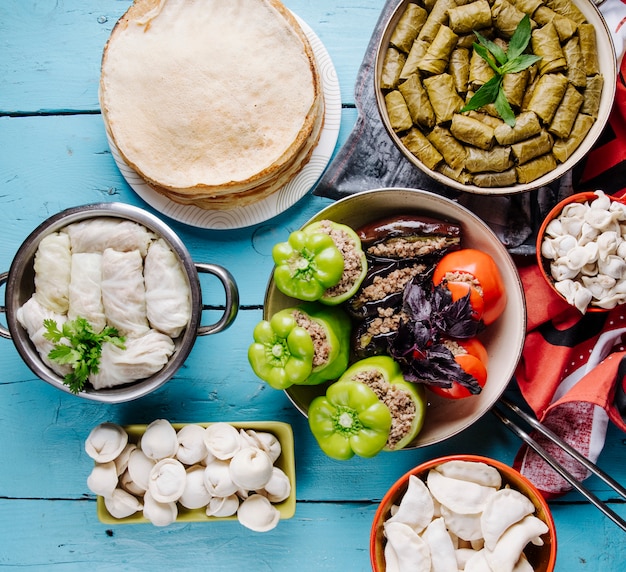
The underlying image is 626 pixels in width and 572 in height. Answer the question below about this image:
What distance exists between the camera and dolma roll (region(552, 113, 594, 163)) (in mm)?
1480

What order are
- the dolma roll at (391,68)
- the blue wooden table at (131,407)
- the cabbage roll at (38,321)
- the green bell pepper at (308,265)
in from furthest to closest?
the blue wooden table at (131,407) < the dolma roll at (391,68) < the cabbage roll at (38,321) < the green bell pepper at (308,265)

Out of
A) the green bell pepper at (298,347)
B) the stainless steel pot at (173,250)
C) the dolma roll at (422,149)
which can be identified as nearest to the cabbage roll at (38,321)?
the stainless steel pot at (173,250)

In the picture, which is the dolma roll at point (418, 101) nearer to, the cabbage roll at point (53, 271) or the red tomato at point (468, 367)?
the red tomato at point (468, 367)

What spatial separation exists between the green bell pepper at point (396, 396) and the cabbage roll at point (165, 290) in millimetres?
398

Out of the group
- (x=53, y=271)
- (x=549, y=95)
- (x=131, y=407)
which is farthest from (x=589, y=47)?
(x=131, y=407)

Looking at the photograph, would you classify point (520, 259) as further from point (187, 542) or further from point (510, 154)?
point (187, 542)

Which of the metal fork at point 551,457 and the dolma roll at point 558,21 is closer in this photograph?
the metal fork at point 551,457

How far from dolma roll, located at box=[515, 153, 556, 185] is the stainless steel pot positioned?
0.73m

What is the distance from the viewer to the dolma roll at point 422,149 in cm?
150

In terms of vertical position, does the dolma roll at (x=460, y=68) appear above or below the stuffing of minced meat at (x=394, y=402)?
above

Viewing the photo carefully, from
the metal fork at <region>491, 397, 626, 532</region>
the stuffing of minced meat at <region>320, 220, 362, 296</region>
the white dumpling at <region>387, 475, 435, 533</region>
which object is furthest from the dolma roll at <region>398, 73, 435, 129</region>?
the white dumpling at <region>387, 475, 435, 533</region>

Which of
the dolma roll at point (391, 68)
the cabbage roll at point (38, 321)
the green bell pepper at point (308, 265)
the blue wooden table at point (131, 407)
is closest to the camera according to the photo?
the green bell pepper at point (308, 265)

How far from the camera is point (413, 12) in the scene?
4.97 ft

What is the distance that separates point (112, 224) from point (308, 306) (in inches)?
19.4
